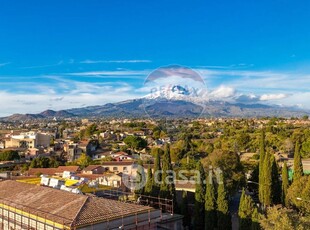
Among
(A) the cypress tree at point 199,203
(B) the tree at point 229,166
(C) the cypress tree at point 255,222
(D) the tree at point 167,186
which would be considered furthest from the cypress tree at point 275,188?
(C) the cypress tree at point 255,222

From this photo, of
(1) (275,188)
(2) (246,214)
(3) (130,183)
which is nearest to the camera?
(2) (246,214)

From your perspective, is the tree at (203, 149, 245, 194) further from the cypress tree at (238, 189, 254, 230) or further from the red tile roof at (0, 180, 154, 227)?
the red tile roof at (0, 180, 154, 227)

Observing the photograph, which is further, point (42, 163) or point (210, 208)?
point (42, 163)

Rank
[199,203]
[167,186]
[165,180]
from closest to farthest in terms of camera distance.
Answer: [199,203] < [167,186] < [165,180]

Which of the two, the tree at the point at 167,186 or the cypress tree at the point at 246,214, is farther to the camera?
the tree at the point at 167,186

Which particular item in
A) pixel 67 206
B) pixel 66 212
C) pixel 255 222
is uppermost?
pixel 67 206

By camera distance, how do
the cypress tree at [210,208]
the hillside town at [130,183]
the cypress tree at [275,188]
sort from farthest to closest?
the cypress tree at [275,188] < the cypress tree at [210,208] < the hillside town at [130,183]

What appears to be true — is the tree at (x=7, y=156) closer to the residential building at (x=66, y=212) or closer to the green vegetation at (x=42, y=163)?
the green vegetation at (x=42, y=163)

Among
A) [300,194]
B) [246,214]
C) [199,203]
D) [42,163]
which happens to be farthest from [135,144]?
[246,214]

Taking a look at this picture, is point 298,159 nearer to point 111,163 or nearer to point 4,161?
point 111,163

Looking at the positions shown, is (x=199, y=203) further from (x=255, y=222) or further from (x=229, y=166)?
(x=229, y=166)
